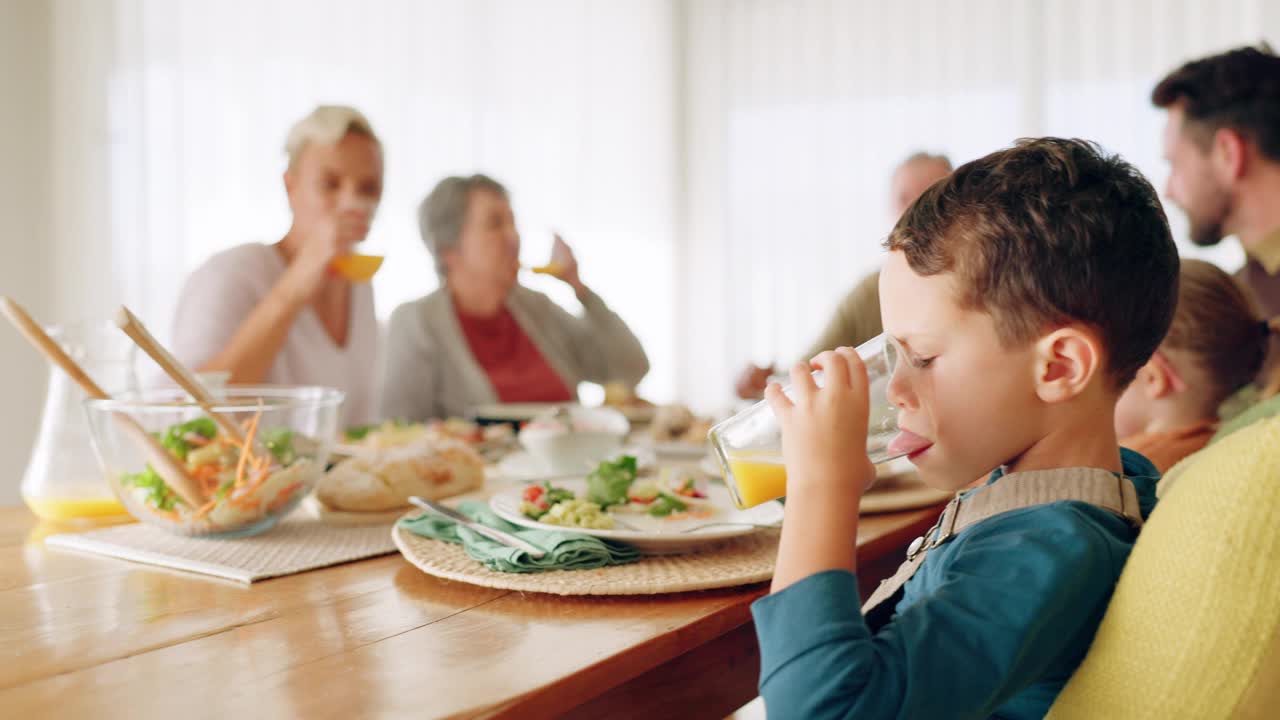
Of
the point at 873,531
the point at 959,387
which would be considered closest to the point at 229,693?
the point at 959,387

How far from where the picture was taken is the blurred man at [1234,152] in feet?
8.59

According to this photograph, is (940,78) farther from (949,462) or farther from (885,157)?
(949,462)

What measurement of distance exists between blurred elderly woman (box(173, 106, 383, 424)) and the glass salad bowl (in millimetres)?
1296

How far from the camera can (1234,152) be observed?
265 cm

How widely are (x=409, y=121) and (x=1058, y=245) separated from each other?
3920mm

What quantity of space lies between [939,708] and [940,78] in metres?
5.44

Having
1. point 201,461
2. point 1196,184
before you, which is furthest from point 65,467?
point 1196,184

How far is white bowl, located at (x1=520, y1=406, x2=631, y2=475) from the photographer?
64.5 inches

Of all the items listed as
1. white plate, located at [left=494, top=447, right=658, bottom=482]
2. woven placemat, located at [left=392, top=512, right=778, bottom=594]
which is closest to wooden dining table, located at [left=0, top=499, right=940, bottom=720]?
woven placemat, located at [left=392, top=512, right=778, bottom=594]

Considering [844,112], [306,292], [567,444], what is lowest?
[567,444]

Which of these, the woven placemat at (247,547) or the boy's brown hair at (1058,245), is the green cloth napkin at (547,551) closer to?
the woven placemat at (247,547)

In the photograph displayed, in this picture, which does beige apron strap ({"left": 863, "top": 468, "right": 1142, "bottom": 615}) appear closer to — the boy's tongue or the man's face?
the boy's tongue

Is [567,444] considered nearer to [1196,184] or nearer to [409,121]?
[1196,184]

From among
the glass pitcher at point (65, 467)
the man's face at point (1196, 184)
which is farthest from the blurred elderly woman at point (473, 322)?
the glass pitcher at point (65, 467)
